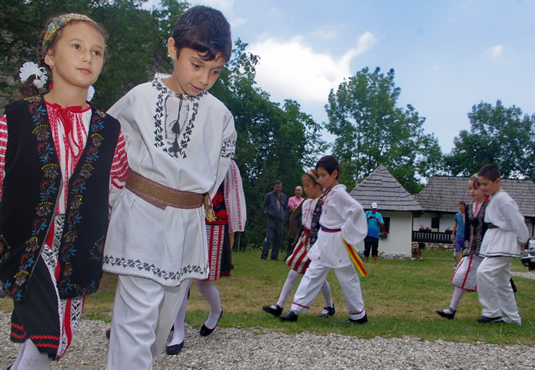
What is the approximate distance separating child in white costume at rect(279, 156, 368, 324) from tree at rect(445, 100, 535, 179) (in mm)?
58604

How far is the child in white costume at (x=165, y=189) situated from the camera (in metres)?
2.49

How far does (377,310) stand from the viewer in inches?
273

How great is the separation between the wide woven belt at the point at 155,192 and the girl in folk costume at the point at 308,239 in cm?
361

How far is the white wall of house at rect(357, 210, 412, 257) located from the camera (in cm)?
2454

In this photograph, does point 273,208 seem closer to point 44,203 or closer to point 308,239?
point 308,239

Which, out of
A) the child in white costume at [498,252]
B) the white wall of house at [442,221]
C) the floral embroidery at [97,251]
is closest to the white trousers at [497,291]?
the child in white costume at [498,252]

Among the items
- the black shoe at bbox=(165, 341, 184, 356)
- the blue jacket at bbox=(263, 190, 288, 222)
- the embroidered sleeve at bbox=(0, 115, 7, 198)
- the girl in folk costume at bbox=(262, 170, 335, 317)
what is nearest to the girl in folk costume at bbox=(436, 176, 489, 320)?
the girl in folk costume at bbox=(262, 170, 335, 317)

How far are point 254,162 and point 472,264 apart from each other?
24.3 m

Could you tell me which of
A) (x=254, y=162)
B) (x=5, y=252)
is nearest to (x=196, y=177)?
(x=5, y=252)

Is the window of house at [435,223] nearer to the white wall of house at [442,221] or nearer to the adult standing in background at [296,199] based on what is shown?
the white wall of house at [442,221]

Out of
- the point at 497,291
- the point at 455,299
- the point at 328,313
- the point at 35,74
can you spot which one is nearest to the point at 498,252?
the point at 497,291

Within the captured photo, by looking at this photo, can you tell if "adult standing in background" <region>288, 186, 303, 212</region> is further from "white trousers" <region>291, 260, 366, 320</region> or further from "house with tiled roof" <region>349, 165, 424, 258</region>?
"house with tiled roof" <region>349, 165, 424, 258</region>

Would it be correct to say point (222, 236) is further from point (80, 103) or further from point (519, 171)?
point (519, 171)

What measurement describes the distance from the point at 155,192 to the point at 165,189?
5cm
